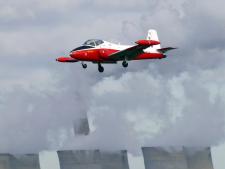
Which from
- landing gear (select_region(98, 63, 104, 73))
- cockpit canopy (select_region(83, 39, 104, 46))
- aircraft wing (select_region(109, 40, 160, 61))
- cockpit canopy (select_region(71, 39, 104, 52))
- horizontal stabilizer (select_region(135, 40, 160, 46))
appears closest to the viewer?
horizontal stabilizer (select_region(135, 40, 160, 46))

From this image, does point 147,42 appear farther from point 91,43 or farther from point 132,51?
point 91,43

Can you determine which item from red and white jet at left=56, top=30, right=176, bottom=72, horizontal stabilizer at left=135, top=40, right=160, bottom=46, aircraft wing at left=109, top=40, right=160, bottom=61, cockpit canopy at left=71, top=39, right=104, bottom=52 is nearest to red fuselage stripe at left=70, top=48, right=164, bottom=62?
red and white jet at left=56, top=30, right=176, bottom=72

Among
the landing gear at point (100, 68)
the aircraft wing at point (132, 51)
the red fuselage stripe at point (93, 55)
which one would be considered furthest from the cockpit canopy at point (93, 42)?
the landing gear at point (100, 68)

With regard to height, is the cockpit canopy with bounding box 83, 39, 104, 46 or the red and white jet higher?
the cockpit canopy with bounding box 83, 39, 104, 46

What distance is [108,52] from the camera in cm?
13125

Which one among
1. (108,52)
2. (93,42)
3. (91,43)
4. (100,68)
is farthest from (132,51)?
(100,68)

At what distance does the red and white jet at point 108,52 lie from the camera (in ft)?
421

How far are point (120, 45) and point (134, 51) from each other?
412cm

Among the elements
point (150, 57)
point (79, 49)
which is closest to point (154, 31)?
point (150, 57)

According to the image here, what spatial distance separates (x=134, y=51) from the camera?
13288cm

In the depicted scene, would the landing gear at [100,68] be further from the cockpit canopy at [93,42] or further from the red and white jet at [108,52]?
the cockpit canopy at [93,42]

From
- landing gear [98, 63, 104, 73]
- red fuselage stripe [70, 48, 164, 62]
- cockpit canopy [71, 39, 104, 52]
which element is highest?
cockpit canopy [71, 39, 104, 52]

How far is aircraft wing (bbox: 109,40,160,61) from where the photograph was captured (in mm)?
128250

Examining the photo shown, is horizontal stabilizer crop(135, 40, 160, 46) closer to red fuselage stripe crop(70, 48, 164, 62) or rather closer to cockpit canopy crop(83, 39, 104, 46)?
red fuselage stripe crop(70, 48, 164, 62)
